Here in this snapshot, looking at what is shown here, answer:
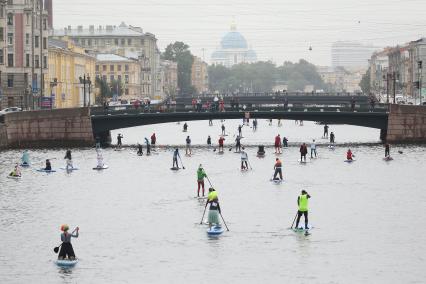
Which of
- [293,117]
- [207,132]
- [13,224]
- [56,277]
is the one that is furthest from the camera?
Answer: [207,132]

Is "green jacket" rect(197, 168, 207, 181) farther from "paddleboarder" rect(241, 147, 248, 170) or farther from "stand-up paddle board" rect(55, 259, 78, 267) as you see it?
"stand-up paddle board" rect(55, 259, 78, 267)

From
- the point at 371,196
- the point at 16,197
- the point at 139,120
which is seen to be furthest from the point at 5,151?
the point at 371,196

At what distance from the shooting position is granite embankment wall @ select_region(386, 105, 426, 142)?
11550 cm

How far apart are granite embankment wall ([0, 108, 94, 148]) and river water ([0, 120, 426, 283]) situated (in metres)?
15.0

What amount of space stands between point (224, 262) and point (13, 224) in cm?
1419

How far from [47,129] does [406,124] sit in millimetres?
32490

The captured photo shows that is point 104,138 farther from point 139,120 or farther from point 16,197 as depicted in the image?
point 16,197

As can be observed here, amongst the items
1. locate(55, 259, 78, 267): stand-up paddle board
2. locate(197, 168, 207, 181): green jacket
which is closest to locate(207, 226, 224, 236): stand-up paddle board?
locate(55, 259, 78, 267): stand-up paddle board

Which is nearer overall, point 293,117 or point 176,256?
point 176,256

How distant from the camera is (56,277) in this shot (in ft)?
145

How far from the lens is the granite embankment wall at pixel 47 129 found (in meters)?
111

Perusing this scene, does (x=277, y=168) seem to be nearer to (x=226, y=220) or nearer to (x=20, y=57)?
(x=226, y=220)

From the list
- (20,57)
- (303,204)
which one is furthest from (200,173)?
(20,57)

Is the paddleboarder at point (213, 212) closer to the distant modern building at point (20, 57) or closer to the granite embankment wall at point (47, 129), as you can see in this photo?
the granite embankment wall at point (47, 129)
